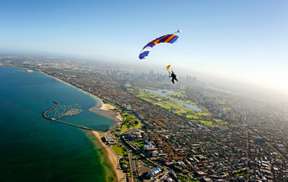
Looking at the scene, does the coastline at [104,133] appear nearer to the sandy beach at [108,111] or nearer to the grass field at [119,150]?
the sandy beach at [108,111]

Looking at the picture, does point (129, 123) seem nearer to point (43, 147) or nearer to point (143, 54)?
point (43, 147)

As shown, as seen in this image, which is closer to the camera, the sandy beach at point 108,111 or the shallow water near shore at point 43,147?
the shallow water near shore at point 43,147

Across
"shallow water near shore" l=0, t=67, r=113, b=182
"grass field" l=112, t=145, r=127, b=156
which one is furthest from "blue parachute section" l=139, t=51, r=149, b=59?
"grass field" l=112, t=145, r=127, b=156

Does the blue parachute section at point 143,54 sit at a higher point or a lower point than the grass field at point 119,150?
higher

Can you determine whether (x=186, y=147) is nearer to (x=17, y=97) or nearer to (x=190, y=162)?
(x=190, y=162)

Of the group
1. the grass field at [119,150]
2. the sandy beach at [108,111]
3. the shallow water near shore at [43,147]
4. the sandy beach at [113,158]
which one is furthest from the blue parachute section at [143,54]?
the sandy beach at [108,111]

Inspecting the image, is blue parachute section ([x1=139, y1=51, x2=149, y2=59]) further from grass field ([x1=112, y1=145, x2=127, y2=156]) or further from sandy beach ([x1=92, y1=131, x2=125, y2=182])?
grass field ([x1=112, y1=145, x2=127, y2=156])

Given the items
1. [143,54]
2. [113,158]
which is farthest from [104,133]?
[143,54]

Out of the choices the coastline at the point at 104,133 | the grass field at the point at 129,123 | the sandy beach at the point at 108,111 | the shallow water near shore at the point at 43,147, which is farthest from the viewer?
the sandy beach at the point at 108,111
